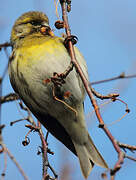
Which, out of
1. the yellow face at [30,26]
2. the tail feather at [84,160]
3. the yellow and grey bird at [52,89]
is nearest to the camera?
the tail feather at [84,160]

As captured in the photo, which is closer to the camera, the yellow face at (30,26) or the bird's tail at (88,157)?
the bird's tail at (88,157)

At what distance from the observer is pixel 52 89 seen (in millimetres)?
2545

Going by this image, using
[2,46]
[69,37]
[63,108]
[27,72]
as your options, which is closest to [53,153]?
[63,108]

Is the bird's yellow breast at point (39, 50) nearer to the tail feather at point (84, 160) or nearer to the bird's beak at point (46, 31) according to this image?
the bird's beak at point (46, 31)

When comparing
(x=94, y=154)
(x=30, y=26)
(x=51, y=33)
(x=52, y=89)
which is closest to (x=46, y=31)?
(x=51, y=33)

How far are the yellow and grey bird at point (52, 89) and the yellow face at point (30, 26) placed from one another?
3 centimetres

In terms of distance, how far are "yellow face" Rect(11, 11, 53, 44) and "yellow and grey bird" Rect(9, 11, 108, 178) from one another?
0.08 feet

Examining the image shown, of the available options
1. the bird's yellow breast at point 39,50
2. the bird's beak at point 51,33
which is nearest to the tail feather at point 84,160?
the bird's yellow breast at point 39,50

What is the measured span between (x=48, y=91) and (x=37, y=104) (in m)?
0.16

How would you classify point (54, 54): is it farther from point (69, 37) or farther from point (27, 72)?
point (69, 37)

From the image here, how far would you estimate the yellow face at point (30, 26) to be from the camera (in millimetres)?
2889

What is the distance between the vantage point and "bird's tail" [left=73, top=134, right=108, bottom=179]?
7.83 ft

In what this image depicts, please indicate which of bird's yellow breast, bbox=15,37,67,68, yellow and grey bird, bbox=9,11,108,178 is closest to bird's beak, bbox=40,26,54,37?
yellow and grey bird, bbox=9,11,108,178

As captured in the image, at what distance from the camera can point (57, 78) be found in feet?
6.81
